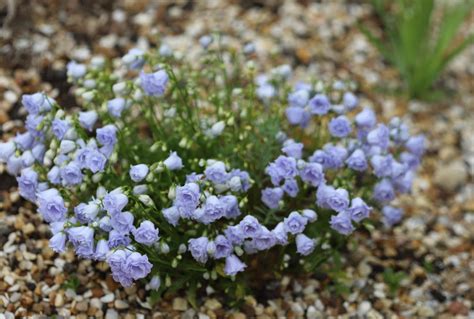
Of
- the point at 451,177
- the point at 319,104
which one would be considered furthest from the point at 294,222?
the point at 451,177

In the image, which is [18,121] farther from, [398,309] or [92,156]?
[398,309]

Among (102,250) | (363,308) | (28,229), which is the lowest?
(363,308)

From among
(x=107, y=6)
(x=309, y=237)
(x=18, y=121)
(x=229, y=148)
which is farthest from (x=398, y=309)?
(x=107, y=6)

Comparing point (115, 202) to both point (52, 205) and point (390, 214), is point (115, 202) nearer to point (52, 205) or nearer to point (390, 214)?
point (52, 205)

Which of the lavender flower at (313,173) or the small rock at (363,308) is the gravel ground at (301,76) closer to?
the small rock at (363,308)

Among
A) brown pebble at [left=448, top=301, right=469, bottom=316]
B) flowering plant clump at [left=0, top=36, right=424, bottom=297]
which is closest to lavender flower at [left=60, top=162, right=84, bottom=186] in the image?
flowering plant clump at [left=0, top=36, right=424, bottom=297]

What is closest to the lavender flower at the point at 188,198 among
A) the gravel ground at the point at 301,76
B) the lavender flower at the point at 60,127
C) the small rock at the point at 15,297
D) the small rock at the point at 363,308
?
the lavender flower at the point at 60,127
